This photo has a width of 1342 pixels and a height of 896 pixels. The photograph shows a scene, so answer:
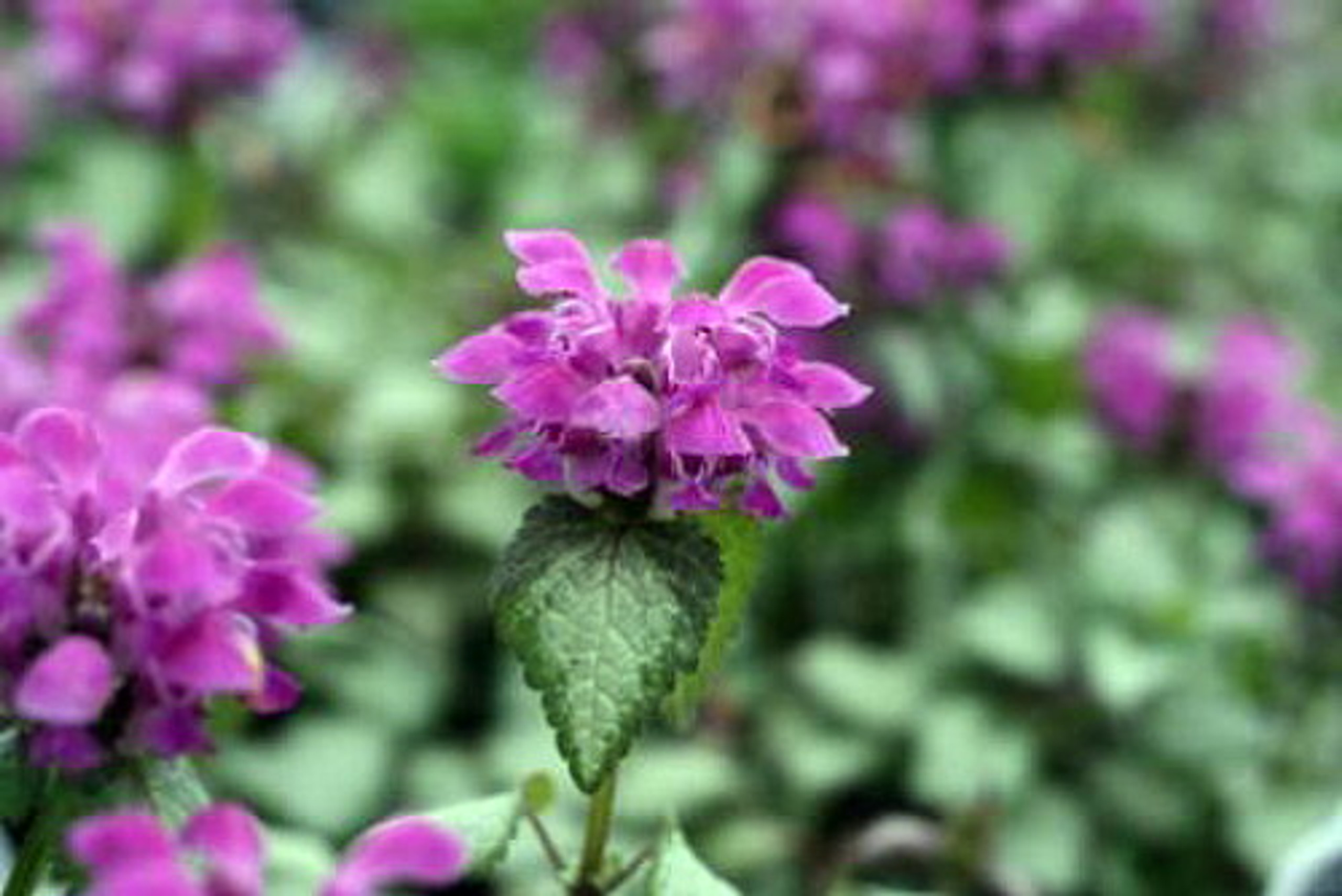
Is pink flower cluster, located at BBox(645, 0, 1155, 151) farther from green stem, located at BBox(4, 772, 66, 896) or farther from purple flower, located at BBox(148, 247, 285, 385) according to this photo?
green stem, located at BBox(4, 772, 66, 896)

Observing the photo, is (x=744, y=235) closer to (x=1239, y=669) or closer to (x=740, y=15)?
(x=740, y=15)

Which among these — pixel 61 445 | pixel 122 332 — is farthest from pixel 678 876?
pixel 122 332

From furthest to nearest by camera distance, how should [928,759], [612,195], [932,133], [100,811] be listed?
1. [612,195]
2. [932,133]
3. [928,759]
4. [100,811]

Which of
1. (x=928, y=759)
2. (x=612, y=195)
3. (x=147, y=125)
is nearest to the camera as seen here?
(x=928, y=759)

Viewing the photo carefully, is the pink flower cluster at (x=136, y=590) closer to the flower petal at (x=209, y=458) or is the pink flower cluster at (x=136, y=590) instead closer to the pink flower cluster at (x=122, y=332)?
the flower petal at (x=209, y=458)

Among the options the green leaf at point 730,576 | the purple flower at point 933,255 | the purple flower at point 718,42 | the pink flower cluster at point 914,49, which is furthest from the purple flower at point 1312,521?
the green leaf at point 730,576

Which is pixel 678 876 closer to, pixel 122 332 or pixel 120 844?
pixel 120 844

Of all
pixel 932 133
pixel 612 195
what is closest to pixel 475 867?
pixel 932 133
